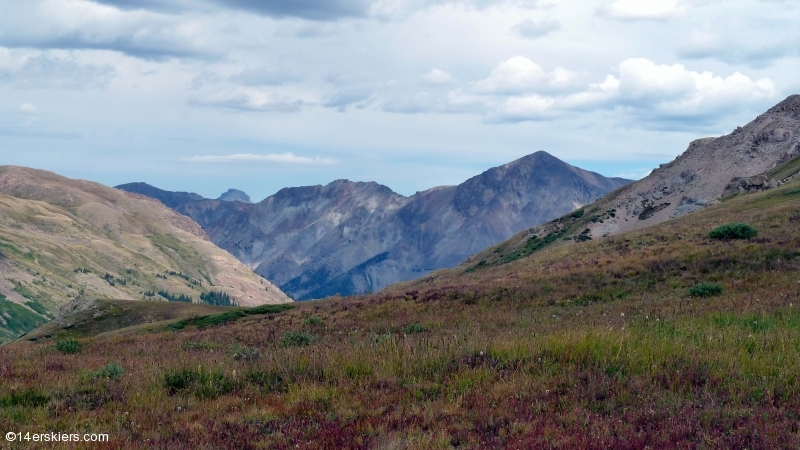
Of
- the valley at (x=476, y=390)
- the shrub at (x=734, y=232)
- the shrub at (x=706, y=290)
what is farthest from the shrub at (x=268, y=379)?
the shrub at (x=734, y=232)

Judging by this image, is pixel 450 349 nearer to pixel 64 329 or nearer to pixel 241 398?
pixel 241 398

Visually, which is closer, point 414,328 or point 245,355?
point 245,355

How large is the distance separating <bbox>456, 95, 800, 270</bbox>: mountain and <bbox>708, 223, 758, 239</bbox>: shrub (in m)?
37.3

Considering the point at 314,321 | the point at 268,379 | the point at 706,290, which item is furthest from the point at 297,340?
the point at 706,290

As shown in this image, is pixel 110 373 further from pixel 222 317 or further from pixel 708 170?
pixel 708 170

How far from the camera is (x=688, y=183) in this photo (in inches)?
3145

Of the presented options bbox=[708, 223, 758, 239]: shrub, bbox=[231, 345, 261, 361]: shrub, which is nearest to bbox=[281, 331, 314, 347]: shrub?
bbox=[231, 345, 261, 361]: shrub

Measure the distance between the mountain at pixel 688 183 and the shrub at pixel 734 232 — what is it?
123 ft

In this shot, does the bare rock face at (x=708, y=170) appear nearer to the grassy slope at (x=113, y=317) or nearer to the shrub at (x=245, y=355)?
the grassy slope at (x=113, y=317)

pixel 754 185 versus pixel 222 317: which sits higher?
Result: pixel 754 185

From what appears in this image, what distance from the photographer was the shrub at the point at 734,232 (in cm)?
2907

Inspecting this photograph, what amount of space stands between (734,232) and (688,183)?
2181 inches

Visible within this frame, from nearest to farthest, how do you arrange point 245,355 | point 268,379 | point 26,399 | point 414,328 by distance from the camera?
1. point 26,399
2. point 268,379
3. point 245,355
4. point 414,328

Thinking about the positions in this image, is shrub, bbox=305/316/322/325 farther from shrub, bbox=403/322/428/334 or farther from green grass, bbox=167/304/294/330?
green grass, bbox=167/304/294/330
